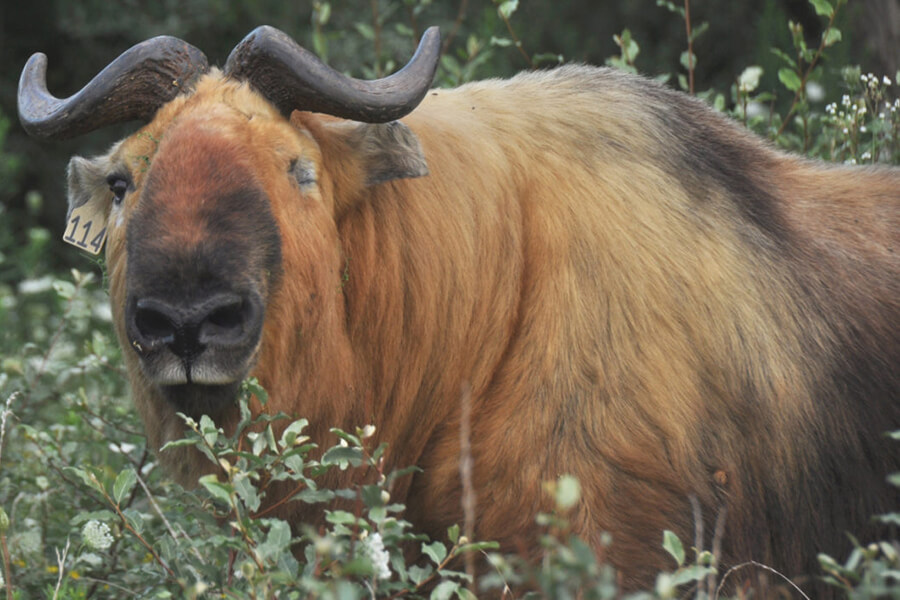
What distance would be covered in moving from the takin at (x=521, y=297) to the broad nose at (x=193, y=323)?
0.05 metres

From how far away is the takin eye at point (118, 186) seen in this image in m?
3.87

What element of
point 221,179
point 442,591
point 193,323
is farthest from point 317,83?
point 442,591

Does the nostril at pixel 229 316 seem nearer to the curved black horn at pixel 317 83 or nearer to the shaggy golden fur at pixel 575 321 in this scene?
the shaggy golden fur at pixel 575 321

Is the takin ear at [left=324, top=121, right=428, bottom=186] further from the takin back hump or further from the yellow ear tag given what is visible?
the yellow ear tag

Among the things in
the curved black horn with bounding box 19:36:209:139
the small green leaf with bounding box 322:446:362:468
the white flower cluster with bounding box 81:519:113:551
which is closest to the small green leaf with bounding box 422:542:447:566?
the small green leaf with bounding box 322:446:362:468

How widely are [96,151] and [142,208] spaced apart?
773 centimetres

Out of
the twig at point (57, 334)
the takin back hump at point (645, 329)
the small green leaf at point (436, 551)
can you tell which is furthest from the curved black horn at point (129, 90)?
the small green leaf at point (436, 551)

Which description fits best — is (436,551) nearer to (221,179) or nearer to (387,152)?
(221,179)

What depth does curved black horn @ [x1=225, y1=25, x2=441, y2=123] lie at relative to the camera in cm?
366

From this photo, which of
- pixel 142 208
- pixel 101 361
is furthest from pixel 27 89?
pixel 101 361

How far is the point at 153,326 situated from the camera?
3.32 meters

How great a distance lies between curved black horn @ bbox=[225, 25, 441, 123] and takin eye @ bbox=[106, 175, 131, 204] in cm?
Result: 55

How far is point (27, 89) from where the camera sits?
164 inches

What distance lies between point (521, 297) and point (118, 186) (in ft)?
4.68
